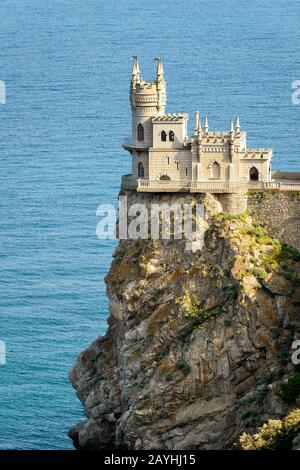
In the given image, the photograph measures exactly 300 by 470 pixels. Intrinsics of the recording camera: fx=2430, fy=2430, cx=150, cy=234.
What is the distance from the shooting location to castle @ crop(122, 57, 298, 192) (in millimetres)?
154625

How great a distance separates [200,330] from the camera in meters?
153

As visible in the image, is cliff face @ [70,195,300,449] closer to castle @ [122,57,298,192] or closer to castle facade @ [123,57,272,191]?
castle @ [122,57,298,192]

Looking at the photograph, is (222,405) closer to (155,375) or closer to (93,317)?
(155,375)

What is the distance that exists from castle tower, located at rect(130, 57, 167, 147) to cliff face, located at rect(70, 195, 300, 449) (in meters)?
3.96

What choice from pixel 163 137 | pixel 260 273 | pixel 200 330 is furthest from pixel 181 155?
pixel 200 330

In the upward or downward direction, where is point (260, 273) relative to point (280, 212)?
downward

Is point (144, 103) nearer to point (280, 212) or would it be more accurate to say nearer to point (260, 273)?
point (280, 212)

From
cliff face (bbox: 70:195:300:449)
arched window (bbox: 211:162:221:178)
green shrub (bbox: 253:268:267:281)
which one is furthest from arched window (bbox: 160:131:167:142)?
green shrub (bbox: 253:268:267:281)

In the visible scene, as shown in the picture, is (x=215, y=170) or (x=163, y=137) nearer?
(x=215, y=170)

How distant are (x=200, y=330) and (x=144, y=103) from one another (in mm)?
15280

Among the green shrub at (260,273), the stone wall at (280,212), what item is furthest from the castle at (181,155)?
the green shrub at (260,273)

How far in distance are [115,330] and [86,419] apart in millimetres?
7021

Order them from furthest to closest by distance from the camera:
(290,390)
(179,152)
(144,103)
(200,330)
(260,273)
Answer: (144,103), (179,152), (200,330), (260,273), (290,390)
